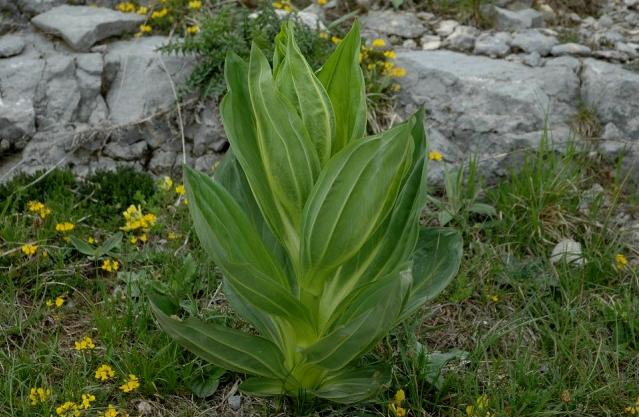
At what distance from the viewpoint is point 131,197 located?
4.68m

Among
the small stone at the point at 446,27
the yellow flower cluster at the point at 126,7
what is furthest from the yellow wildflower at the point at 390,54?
the yellow flower cluster at the point at 126,7

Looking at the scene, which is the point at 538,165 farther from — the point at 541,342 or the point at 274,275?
the point at 274,275

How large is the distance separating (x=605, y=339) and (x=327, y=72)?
5.84 ft

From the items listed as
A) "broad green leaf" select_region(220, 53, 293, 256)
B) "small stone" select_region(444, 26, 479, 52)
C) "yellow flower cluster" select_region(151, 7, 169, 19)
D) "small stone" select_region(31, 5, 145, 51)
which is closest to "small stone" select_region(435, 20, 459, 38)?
"small stone" select_region(444, 26, 479, 52)

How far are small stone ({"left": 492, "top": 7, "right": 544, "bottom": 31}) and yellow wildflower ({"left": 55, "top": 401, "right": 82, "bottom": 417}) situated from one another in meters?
3.98

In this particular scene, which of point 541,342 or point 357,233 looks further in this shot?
point 541,342

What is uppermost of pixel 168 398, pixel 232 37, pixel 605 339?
pixel 232 37

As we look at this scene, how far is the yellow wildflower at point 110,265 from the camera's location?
4.04 meters

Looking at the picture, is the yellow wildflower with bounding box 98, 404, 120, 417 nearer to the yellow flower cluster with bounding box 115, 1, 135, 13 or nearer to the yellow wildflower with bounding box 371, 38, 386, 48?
the yellow wildflower with bounding box 371, 38, 386, 48

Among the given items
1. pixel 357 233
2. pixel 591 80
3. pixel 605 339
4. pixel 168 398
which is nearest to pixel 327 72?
pixel 357 233

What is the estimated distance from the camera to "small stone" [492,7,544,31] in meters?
5.93

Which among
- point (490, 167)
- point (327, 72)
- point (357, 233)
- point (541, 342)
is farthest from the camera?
point (490, 167)

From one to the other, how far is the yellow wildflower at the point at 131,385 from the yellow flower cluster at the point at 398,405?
0.99 metres

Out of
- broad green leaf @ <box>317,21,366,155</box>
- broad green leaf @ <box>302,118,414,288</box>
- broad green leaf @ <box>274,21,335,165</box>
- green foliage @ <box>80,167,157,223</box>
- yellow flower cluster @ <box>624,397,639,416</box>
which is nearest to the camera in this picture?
broad green leaf @ <box>302,118,414,288</box>
